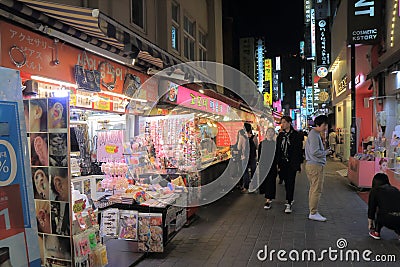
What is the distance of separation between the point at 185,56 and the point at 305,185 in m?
6.59

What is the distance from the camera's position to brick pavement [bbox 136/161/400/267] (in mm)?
5016

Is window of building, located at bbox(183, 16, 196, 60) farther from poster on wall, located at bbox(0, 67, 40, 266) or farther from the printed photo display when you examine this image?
poster on wall, located at bbox(0, 67, 40, 266)

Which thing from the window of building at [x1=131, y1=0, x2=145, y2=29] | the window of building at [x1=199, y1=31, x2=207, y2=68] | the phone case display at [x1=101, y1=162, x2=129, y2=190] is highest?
the window of building at [x1=199, y1=31, x2=207, y2=68]

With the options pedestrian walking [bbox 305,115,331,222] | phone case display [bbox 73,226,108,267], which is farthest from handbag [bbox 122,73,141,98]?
pedestrian walking [bbox 305,115,331,222]

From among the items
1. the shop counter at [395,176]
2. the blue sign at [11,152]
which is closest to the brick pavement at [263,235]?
the shop counter at [395,176]

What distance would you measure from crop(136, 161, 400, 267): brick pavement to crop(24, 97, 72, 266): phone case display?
1493 millimetres

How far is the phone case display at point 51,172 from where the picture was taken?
145 inches

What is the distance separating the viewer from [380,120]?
10.8 m

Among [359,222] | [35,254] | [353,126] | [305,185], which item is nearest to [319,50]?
[353,126]

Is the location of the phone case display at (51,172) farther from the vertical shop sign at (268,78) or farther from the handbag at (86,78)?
the vertical shop sign at (268,78)

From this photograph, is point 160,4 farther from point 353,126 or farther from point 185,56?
point 353,126

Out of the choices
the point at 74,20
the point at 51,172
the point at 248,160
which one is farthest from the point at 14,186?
the point at 248,160

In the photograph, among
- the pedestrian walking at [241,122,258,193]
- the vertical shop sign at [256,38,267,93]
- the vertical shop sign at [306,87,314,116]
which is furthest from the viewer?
the vertical shop sign at [306,87,314,116]

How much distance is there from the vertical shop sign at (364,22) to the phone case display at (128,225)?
9.90m
